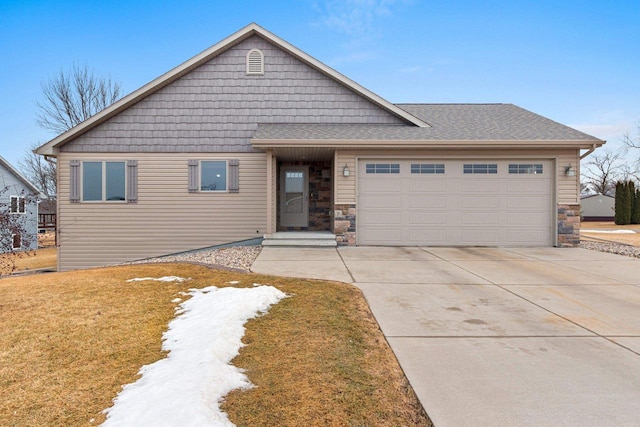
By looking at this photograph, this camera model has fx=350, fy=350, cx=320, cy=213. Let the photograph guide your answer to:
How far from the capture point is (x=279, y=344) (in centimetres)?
322

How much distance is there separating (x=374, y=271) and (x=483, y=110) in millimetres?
9770

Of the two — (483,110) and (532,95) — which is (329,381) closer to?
(483,110)

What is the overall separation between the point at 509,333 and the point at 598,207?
3866 cm

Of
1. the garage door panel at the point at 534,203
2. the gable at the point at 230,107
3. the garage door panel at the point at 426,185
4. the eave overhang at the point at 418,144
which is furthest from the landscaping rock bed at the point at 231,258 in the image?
the garage door panel at the point at 534,203

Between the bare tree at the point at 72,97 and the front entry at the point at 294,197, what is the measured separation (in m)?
19.7

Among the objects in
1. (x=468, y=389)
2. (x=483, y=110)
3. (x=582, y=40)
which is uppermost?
(x=582, y=40)

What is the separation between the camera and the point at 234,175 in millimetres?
10695

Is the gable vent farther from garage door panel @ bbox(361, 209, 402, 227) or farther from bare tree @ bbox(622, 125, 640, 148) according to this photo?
bare tree @ bbox(622, 125, 640, 148)

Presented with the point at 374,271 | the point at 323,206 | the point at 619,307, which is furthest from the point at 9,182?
the point at 619,307

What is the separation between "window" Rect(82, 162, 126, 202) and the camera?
10633 millimetres

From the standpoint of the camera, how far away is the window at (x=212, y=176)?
10758 millimetres

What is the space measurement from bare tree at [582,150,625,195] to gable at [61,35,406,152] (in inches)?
1730

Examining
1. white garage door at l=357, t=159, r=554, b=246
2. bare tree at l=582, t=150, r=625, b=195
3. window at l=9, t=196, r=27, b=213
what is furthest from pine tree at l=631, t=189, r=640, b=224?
window at l=9, t=196, r=27, b=213

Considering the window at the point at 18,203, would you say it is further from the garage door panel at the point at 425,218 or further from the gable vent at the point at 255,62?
the garage door panel at the point at 425,218
